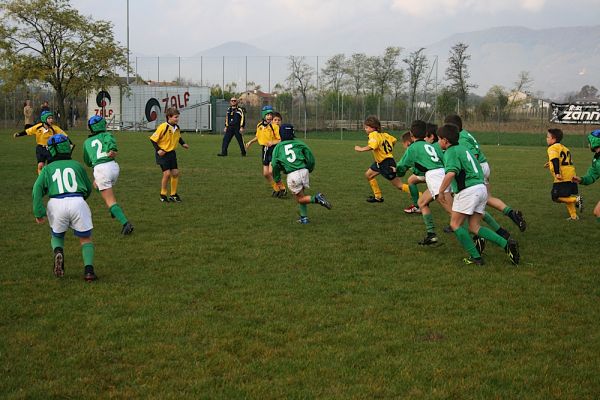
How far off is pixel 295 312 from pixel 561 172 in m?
6.90

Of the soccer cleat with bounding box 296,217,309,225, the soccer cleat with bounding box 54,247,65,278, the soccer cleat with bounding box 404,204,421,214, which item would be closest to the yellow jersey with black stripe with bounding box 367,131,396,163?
the soccer cleat with bounding box 404,204,421,214

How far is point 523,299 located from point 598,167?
4.44 m

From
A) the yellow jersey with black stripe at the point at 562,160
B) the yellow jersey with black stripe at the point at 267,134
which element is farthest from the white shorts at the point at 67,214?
the yellow jersey with black stripe at the point at 267,134

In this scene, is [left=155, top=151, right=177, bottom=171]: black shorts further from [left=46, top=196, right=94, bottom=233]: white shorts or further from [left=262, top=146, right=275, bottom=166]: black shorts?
[left=46, top=196, right=94, bottom=233]: white shorts

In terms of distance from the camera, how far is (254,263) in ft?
25.1

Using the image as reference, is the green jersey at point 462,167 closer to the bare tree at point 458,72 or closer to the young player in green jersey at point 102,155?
the young player in green jersey at point 102,155

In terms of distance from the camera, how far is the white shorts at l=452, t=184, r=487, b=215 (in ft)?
24.4

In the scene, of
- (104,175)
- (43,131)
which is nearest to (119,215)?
(104,175)

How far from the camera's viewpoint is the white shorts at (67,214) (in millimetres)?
6754

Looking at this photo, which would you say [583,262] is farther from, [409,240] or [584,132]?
[584,132]

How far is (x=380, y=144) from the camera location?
11945 millimetres

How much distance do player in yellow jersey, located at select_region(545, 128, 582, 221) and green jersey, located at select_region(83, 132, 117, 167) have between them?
22.8ft

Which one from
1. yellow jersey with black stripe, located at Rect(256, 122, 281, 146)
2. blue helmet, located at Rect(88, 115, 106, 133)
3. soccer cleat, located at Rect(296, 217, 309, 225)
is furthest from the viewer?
yellow jersey with black stripe, located at Rect(256, 122, 281, 146)

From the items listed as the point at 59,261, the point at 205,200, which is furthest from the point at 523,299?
the point at 205,200
